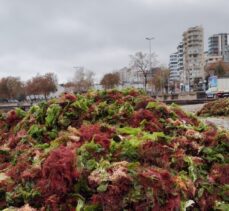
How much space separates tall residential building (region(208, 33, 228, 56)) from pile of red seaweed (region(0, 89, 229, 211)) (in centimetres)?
18570

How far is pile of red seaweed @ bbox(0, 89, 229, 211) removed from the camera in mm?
3359

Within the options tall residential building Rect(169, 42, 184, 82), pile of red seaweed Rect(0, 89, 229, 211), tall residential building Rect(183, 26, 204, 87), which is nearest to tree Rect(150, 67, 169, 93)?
tall residential building Rect(183, 26, 204, 87)

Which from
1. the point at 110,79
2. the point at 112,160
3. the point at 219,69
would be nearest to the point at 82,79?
the point at 110,79

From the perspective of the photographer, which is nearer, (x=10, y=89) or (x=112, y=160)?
(x=112, y=160)

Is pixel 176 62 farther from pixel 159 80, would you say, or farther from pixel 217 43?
pixel 159 80

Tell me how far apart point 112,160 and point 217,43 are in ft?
635

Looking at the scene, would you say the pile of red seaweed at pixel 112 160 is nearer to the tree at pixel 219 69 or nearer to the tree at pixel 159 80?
the tree at pixel 159 80

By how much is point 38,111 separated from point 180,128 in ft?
5.39

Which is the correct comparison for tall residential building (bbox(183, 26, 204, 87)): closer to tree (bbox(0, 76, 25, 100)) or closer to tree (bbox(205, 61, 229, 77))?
tree (bbox(205, 61, 229, 77))

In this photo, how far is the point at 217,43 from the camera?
190m

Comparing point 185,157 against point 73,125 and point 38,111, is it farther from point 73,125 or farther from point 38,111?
point 38,111

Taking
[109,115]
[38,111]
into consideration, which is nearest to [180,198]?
[109,115]

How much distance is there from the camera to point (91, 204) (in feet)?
11.0

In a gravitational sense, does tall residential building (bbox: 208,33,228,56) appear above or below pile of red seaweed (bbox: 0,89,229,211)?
above
